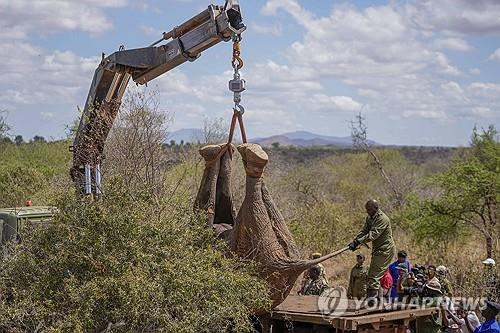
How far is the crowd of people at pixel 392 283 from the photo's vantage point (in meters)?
9.87

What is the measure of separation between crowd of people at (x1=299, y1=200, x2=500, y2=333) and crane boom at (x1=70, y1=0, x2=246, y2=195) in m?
3.17

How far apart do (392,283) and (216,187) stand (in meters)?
2.94

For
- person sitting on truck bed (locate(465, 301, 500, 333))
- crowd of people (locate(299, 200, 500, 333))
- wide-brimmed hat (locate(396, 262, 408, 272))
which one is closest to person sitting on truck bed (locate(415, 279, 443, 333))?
crowd of people (locate(299, 200, 500, 333))

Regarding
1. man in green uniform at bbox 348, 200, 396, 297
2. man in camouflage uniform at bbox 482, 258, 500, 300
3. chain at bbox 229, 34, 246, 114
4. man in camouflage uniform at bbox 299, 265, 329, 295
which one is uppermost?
chain at bbox 229, 34, 246, 114

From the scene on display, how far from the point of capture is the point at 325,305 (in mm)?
9422

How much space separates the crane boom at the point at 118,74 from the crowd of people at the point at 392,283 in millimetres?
3172

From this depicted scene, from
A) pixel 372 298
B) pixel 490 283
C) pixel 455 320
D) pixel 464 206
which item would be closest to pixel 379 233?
pixel 372 298

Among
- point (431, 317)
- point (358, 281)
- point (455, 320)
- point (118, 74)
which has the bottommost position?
point (455, 320)

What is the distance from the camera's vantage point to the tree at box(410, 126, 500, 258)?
18.9 metres

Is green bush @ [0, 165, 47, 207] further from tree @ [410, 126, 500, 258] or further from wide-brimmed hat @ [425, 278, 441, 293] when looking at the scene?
wide-brimmed hat @ [425, 278, 441, 293]

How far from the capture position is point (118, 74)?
424 inches

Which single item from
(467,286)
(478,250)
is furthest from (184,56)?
(478,250)

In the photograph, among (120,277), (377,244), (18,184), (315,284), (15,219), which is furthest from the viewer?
(18,184)
